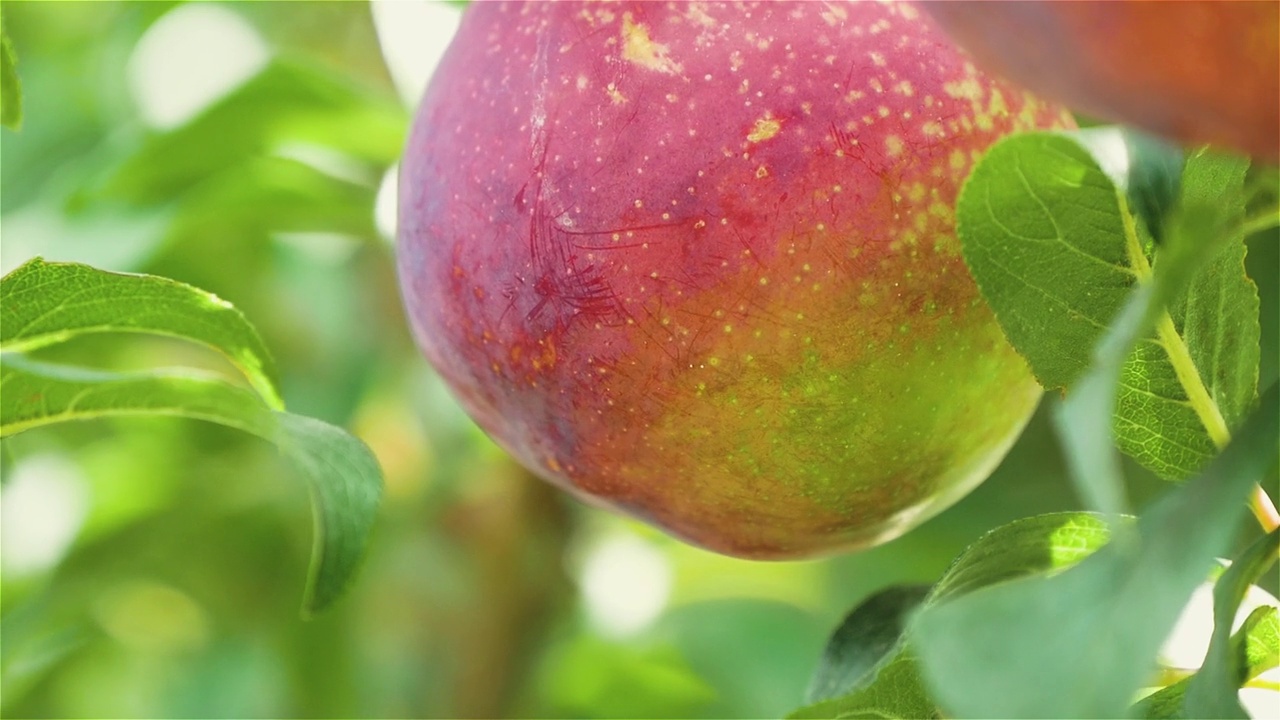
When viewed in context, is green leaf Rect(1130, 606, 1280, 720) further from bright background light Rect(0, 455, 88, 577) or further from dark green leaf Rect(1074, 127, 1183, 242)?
bright background light Rect(0, 455, 88, 577)

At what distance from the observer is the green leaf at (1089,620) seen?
29cm

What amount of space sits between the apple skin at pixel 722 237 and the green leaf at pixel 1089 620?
0.15m

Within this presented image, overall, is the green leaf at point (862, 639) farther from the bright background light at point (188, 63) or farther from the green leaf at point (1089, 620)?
the bright background light at point (188, 63)

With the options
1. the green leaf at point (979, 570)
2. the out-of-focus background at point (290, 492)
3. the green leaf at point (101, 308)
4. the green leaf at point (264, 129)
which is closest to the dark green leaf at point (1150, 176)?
the green leaf at point (979, 570)

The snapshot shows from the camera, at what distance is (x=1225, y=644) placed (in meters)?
0.35

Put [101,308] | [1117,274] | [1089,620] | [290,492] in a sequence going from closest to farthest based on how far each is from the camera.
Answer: [1089,620]
[1117,274]
[101,308]
[290,492]

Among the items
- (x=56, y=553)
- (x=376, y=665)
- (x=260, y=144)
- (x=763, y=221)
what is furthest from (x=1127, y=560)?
(x=376, y=665)

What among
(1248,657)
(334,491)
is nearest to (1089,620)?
(1248,657)

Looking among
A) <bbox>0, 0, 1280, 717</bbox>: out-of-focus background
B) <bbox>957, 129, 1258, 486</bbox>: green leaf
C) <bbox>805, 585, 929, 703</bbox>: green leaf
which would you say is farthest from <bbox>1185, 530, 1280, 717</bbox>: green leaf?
<bbox>0, 0, 1280, 717</bbox>: out-of-focus background

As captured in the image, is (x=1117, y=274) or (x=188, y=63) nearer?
(x=1117, y=274)

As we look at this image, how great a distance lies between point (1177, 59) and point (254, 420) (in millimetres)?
358

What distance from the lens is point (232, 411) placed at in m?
0.53

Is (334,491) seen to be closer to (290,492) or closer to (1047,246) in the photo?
(1047,246)

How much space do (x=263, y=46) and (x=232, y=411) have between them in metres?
0.61
